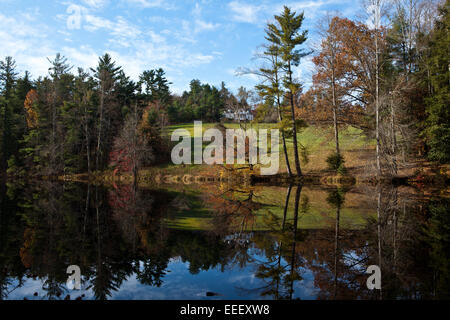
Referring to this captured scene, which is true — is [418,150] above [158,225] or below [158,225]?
above

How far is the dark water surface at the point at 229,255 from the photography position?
3820 millimetres

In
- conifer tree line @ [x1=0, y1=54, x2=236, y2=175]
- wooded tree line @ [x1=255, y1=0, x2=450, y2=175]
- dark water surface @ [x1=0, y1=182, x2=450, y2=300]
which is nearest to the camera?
dark water surface @ [x1=0, y1=182, x2=450, y2=300]

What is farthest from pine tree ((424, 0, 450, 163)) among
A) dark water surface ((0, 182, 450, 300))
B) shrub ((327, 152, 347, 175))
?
dark water surface ((0, 182, 450, 300))

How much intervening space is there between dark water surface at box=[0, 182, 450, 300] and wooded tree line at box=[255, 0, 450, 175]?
1349 centimetres

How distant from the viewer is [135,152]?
100 ft

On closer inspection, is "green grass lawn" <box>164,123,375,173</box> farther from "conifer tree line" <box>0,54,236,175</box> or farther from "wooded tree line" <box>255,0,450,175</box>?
"conifer tree line" <box>0,54,236,175</box>

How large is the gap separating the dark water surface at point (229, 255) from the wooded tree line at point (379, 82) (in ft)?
44.2

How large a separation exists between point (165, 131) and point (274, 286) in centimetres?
3754

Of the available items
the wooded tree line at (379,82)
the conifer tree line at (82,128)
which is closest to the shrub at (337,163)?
the wooded tree line at (379,82)

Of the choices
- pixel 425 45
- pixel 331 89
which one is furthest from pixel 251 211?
pixel 425 45

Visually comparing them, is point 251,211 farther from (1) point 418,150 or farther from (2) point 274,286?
(1) point 418,150

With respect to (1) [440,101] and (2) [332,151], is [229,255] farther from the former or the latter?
(2) [332,151]

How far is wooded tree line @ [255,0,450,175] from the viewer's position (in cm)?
2073

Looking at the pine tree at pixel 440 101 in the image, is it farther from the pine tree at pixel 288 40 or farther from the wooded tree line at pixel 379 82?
the pine tree at pixel 288 40
